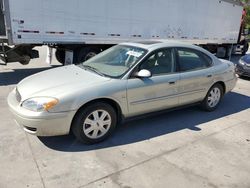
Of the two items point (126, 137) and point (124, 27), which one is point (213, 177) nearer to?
point (126, 137)

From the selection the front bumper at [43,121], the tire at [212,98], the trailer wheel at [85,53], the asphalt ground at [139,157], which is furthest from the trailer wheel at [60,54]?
the front bumper at [43,121]

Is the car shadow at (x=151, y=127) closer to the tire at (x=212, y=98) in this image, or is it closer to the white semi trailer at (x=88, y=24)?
the tire at (x=212, y=98)

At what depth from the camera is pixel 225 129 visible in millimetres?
4586

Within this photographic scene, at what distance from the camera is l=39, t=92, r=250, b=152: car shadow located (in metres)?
3.75

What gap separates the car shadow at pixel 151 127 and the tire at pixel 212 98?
11cm

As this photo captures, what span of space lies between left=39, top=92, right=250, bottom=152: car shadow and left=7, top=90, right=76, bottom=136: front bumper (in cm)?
36

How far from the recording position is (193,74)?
4.75 metres

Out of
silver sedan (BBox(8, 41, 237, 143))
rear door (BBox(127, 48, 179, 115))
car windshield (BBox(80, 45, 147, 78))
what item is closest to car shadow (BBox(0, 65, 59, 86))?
silver sedan (BBox(8, 41, 237, 143))

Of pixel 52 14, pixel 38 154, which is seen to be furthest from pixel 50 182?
pixel 52 14

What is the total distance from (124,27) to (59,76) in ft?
18.8

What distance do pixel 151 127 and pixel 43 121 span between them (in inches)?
76.5

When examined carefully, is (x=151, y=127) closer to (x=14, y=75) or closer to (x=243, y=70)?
(x=14, y=75)

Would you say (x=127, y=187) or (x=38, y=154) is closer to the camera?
(x=127, y=187)

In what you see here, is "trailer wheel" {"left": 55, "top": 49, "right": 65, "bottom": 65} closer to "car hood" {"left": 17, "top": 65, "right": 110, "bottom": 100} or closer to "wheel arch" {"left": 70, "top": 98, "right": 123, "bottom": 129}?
"car hood" {"left": 17, "top": 65, "right": 110, "bottom": 100}
